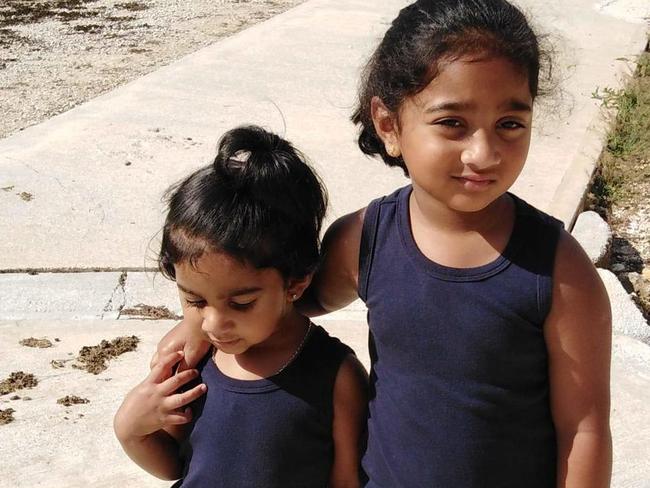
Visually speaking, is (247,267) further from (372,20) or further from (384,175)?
(372,20)

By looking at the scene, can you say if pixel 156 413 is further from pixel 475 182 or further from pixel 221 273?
pixel 475 182

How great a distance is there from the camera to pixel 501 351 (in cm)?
174

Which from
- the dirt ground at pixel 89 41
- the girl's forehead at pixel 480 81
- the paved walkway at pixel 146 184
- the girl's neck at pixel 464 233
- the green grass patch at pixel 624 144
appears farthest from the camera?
the dirt ground at pixel 89 41

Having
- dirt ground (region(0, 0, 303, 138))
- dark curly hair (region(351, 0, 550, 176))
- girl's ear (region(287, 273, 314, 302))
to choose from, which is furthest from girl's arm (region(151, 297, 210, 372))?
dirt ground (region(0, 0, 303, 138))

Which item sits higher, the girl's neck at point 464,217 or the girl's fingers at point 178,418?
the girl's neck at point 464,217

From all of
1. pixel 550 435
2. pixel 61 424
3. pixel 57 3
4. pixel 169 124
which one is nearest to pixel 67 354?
pixel 61 424

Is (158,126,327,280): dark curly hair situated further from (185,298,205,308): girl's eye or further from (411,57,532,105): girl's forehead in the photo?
(411,57,532,105): girl's forehead

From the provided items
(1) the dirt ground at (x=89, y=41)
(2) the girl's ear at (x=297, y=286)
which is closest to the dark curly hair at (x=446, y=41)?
(2) the girl's ear at (x=297, y=286)

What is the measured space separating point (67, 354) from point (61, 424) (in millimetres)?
358

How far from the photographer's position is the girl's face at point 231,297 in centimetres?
186

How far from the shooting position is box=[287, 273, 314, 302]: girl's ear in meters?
1.96

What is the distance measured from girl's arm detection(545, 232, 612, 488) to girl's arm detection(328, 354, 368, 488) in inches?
15.6

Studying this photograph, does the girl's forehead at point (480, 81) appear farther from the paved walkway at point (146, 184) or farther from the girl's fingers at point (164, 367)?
the girl's fingers at point (164, 367)

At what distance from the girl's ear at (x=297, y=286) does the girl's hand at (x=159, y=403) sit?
0.86ft
